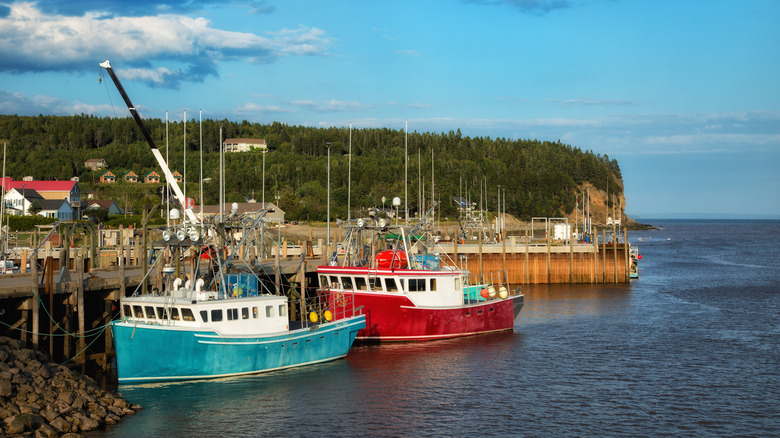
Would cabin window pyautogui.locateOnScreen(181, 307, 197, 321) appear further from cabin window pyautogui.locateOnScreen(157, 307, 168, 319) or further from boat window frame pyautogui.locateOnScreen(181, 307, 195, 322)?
Answer: cabin window pyautogui.locateOnScreen(157, 307, 168, 319)

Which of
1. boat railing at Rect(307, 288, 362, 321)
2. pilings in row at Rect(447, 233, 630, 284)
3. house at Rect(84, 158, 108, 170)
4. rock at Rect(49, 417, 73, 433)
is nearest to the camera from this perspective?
rock at Rect(49, 417, 73, 433)

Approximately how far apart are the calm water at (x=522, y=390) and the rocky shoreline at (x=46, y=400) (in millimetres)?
860

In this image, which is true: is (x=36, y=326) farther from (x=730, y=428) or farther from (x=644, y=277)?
(x=644, y=277)

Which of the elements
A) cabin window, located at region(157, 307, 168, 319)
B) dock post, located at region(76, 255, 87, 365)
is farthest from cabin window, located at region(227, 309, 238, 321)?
dock post, located at region(76, 255, 87, 365)

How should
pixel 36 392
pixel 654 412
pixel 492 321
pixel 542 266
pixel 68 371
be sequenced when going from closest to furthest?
pixel 36 392, pixel 68 371, pixel 654 412, pixel 492 321, pixel 542 266

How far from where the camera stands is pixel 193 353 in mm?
28188

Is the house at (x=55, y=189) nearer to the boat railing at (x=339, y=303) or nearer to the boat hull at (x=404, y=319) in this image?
the boat railing at (x=339, y=303)

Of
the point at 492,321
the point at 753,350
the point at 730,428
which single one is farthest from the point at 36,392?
the point at 753,350

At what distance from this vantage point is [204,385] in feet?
93.5

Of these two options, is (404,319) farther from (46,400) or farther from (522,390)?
(46,400)

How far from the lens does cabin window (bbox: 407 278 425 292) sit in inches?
1484

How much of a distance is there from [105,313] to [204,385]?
634 centimetres

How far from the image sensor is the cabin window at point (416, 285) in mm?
37688

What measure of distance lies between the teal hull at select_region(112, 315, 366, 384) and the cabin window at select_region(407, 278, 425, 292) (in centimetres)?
755
